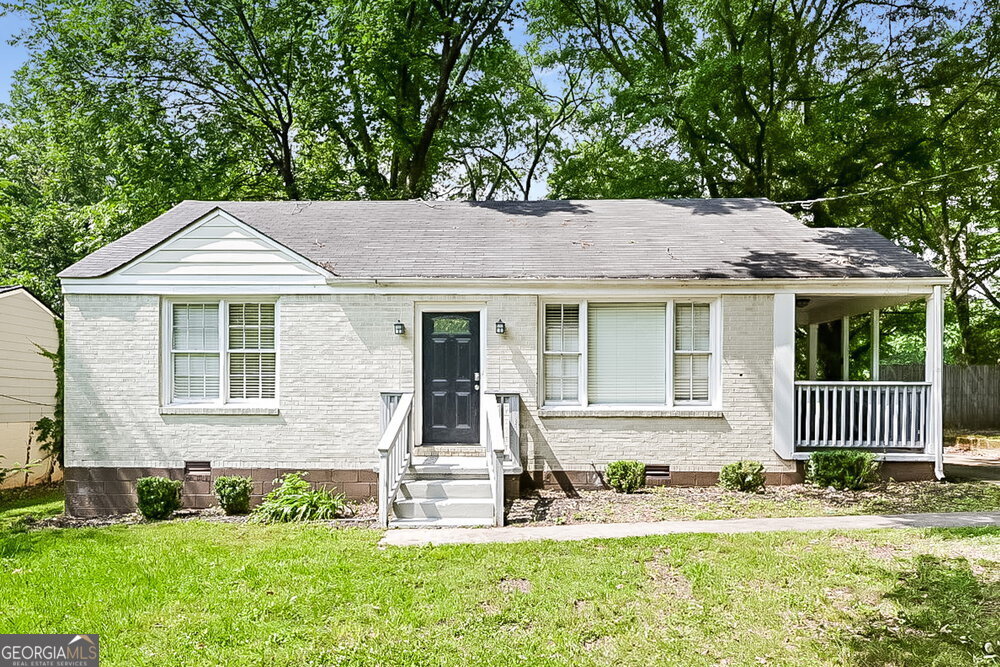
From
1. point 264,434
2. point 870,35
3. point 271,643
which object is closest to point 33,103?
point 264,434

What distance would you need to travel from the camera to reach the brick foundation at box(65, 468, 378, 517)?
997 centimetres

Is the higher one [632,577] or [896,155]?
[896,155]

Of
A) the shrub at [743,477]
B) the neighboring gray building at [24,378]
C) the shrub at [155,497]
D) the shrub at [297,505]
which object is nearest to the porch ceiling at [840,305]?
the shrub at [743,477]

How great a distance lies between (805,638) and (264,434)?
782 centimetres

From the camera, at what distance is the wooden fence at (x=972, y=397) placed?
19469 mm

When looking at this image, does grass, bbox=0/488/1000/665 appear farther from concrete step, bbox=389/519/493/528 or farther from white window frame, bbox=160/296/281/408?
white window frame, bbox=160/296/281/408

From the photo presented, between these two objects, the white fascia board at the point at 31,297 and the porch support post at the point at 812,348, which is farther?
the porch support post at the point at 812,348

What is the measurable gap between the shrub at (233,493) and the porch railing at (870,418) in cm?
813

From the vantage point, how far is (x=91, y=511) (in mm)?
9984

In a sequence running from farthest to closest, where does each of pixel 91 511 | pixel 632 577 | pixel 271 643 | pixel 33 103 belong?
1. pixel 33 103
2. pixel 91 511
3. pixel 632 577
4. pixel 271 643

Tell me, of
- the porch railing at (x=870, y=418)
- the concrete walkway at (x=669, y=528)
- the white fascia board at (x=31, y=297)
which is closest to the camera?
the concrete walkway at (x=669, y=528)

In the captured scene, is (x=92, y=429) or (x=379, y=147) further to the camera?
(x=379, y=147)

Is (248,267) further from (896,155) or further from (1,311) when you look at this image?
(896,155)

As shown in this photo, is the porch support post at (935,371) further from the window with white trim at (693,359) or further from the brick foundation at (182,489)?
the brick foundation at (182,489)
